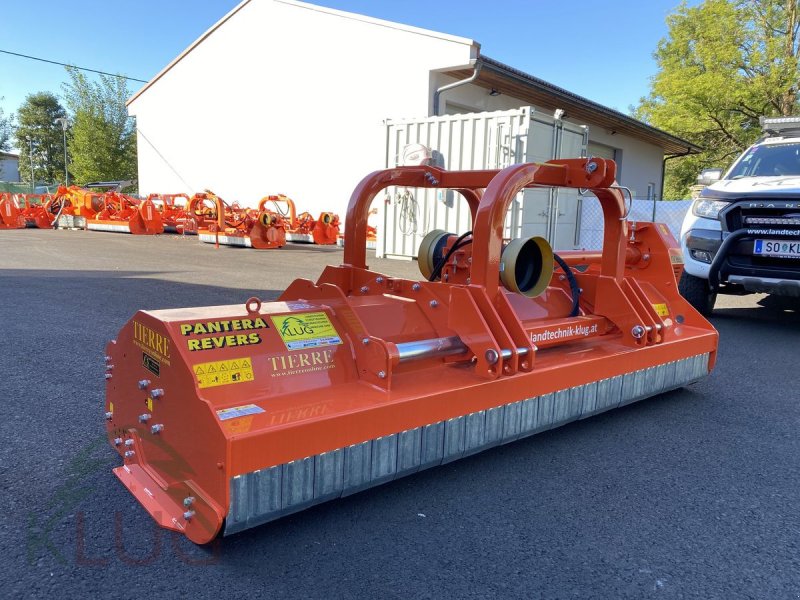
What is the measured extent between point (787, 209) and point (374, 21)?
12657mm

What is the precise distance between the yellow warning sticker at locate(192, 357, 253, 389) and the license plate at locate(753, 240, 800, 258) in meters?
5.26

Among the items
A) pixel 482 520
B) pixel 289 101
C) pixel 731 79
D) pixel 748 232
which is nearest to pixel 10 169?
pixel 289 101

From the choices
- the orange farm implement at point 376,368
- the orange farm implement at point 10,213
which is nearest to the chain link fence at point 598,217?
the orange farm implement at point 376,368

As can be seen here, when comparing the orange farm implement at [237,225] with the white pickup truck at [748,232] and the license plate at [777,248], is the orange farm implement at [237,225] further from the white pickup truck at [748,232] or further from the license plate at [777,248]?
the license plate at [777,248]

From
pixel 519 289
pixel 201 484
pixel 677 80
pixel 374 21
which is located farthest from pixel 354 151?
pixel 677 80

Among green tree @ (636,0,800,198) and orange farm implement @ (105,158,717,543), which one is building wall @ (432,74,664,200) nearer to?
green tree @ (636,0,800,198)

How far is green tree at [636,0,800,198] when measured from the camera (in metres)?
25.0

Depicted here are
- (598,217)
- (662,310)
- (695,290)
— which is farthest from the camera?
(598,217)

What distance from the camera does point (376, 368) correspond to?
2.59 meters

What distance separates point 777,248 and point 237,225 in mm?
12934

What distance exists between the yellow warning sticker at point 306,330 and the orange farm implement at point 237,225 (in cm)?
1255

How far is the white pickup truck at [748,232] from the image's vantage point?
561 cm

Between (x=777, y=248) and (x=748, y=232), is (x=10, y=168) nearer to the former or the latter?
(x=748, y=232)

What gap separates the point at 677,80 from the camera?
26984mm
